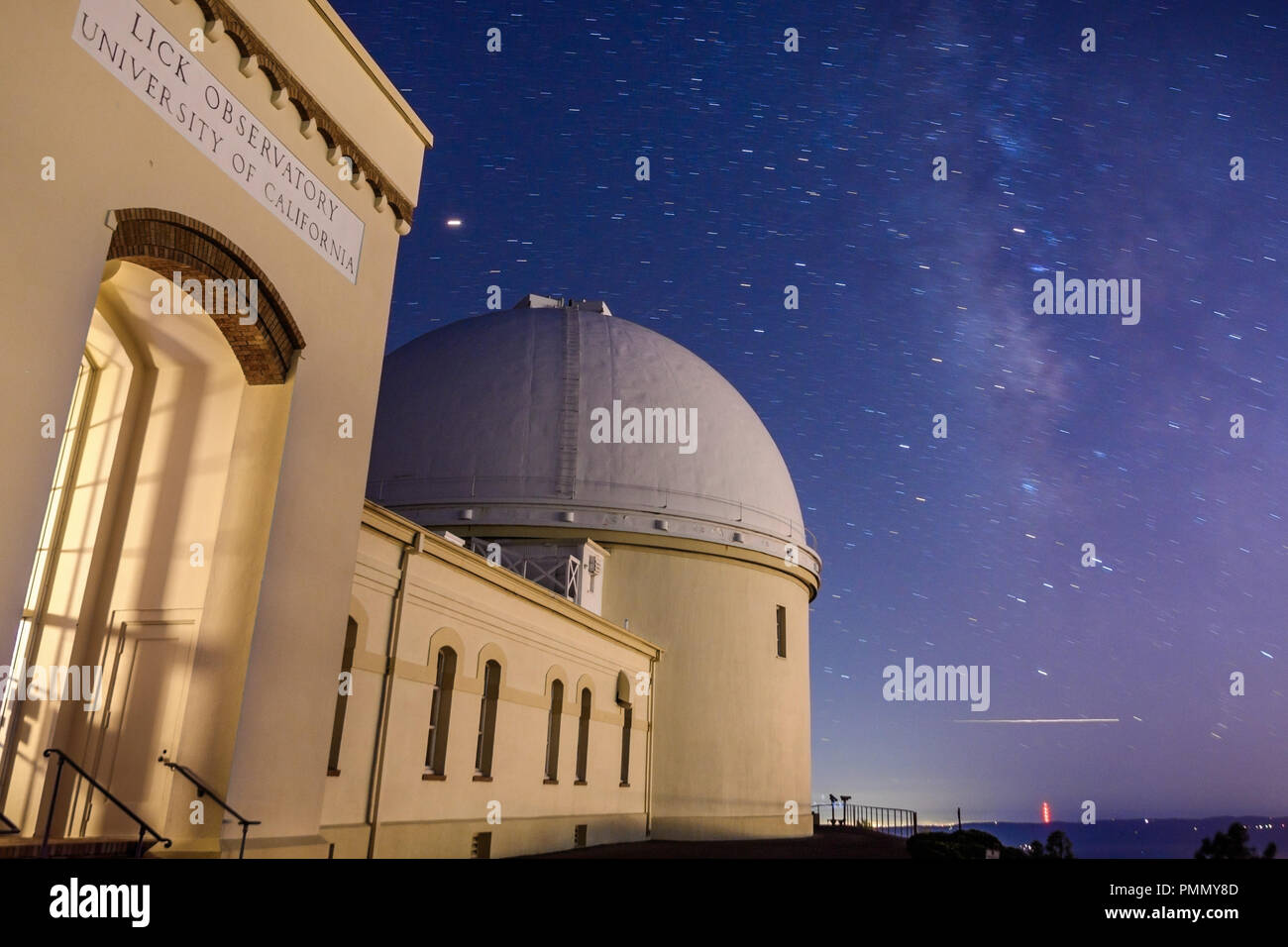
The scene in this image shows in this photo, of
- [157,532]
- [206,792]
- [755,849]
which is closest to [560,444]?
[755,849]

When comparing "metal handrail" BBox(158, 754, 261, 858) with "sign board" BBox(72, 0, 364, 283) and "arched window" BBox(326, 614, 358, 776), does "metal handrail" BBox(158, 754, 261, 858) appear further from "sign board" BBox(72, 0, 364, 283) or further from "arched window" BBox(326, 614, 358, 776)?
"sign board" BBox(72, 0, 364, 283)

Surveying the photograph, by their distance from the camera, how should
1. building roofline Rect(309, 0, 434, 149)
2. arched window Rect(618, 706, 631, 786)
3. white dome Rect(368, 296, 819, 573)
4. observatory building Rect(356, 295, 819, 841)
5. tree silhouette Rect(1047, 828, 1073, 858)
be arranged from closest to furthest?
1. building roofline Rect(309, 0, 434, 149)
2. tree silhouette Rect(1047, 828, 1073, 858)
3. arched window Rect(618, 706, 631, 786)
4. observatory building Rect(356, 295, 819, 841)
5. white dome Rect(368, 296, 819, 573)

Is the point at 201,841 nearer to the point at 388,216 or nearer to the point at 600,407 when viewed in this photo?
the point at 388,216

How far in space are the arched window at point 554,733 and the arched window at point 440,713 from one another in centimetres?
313

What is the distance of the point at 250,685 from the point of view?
8008mm

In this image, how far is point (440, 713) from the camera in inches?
517

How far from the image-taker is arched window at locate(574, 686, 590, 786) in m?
17.2

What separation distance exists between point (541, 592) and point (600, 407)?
6.97m

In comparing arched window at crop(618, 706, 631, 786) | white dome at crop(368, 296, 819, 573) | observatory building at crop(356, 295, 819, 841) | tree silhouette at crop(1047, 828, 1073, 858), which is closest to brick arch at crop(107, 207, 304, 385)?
observatory building at crop(356, 295, 819, 841)

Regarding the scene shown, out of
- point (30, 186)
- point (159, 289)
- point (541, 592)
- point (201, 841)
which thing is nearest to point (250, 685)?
point (201, 841)

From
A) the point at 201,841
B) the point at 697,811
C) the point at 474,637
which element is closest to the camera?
the point at 201,841

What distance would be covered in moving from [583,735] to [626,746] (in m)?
2.06

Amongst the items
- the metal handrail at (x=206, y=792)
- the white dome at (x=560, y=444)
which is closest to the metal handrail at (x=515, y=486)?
the white dome at (x=560, y=444)
